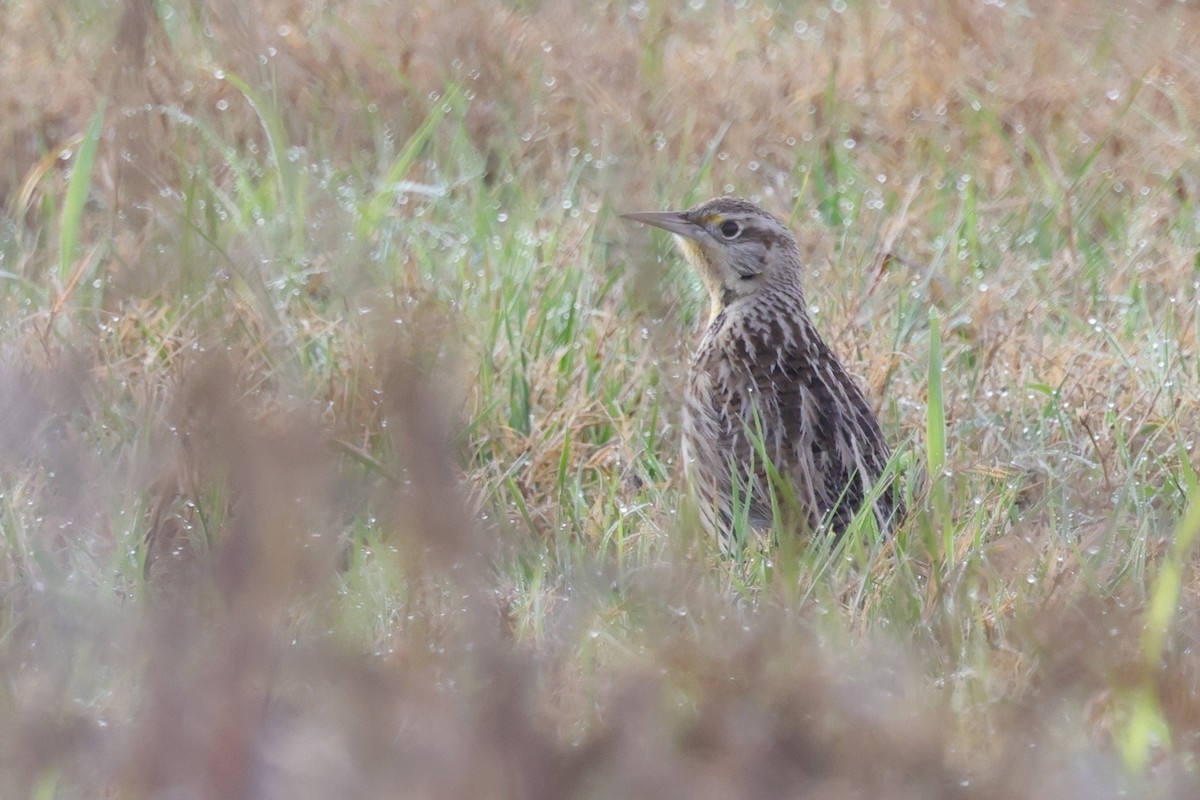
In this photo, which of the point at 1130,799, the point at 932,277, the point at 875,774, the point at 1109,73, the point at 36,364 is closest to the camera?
the point at 875,774

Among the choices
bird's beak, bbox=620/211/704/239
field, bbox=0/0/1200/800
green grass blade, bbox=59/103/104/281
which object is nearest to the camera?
field, bbox=0/0/1200/800

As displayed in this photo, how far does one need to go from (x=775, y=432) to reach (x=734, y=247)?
2.62 ft

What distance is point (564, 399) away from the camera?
4.83 m

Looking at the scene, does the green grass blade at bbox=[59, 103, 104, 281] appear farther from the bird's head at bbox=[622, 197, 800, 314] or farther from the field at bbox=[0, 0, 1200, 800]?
the bird's head at bbox=[622, 197, 800, 314]

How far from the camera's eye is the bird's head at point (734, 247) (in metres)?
4.93

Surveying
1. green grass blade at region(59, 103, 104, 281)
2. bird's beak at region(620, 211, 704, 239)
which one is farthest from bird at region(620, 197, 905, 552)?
green grass blade at region(59, 103, 104, 281)

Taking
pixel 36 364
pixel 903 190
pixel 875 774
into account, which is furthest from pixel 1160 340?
pixel 875 774

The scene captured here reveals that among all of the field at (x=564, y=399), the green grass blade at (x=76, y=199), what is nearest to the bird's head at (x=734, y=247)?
the field at (x=564, y=399)

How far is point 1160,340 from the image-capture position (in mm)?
5125

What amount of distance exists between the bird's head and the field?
0.95ft

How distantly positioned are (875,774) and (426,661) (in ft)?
1.47

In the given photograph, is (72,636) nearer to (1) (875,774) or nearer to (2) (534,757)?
(2) (534,757)

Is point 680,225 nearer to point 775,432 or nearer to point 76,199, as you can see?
point 775,432

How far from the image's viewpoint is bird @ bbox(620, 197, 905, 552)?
4176mm
